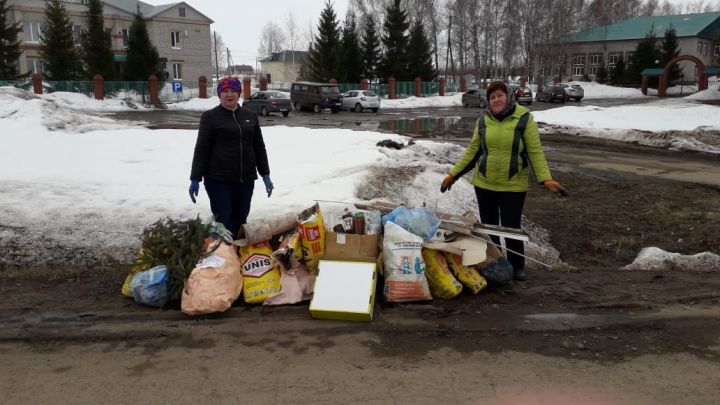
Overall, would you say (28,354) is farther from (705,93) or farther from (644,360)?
(705,93)

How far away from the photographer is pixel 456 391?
3.13 metres

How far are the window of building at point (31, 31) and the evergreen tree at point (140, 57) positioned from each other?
13573 millimetres

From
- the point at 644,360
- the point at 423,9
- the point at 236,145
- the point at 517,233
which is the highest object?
the point at 423,9

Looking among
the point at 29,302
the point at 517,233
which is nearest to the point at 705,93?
the point at 517,233

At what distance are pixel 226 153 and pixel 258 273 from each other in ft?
3.57

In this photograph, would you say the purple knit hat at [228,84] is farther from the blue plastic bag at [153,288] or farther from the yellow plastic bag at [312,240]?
the blue plastic bag at [153,288]

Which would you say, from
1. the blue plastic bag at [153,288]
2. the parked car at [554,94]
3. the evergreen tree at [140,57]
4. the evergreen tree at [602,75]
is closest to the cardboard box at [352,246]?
the blue plastic bag at [153,288]

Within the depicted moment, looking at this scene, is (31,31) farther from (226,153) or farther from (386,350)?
(386,350)

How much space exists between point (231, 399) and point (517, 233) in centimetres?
278

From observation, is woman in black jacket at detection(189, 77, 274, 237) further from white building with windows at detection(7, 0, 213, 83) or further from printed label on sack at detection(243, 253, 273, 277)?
white building with windows at detection(7, 0, 213, 83)

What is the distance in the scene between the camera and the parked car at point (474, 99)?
39.1 meters

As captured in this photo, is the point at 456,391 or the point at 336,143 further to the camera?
the point at 336,143

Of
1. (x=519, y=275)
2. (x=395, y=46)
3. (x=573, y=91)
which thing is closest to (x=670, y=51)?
(x=573, y=91)

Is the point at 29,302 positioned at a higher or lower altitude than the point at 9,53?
lower
